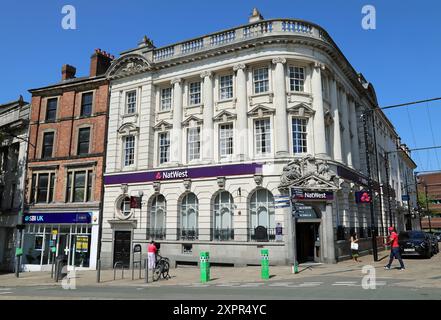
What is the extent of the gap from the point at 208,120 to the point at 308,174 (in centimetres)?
717

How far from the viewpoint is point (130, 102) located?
27484 mm

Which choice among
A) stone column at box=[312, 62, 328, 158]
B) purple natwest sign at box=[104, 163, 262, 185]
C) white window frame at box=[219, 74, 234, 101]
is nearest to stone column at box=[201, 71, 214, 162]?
white window frame at box=[219, 74, 234, 101]

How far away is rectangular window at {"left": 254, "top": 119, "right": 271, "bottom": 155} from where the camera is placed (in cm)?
2262

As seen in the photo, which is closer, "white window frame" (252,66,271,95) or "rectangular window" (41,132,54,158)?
"white window frame" (252,66,271,95)

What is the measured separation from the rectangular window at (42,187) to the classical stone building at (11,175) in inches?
46.5

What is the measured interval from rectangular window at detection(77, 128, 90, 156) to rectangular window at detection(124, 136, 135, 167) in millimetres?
3434

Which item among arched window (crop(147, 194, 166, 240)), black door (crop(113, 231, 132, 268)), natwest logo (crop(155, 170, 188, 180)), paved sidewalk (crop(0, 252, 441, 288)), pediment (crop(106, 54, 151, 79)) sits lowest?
paved sidewalk (crop(0, 252, 441, 288))

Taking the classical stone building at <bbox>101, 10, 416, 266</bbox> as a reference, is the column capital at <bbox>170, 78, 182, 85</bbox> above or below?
above

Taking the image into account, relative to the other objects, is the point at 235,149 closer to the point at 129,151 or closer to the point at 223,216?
the point at 223,216

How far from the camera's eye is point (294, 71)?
23.4 metres

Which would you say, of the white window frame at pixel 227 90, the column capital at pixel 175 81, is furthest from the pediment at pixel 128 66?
the white window frame at pixel 227 90

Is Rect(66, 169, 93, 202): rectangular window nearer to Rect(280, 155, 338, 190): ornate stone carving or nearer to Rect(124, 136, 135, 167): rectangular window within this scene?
Rect(124, 136, 135, 167): rectangular window
